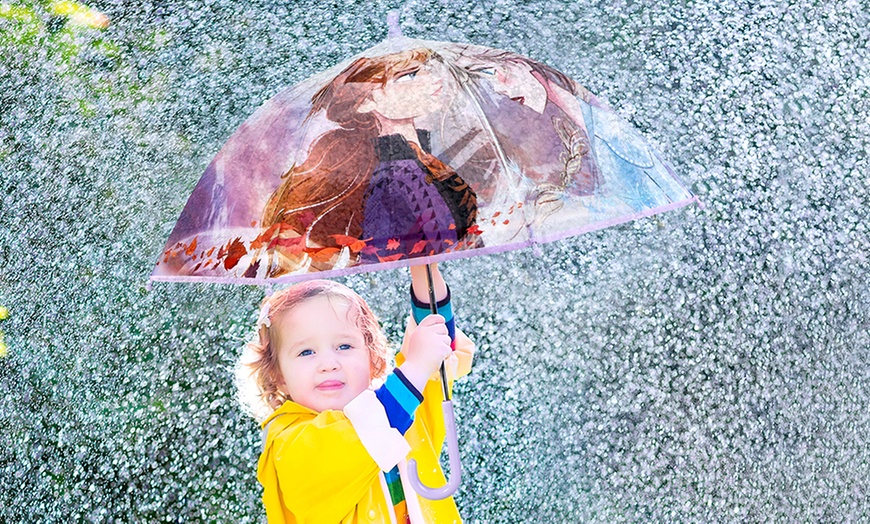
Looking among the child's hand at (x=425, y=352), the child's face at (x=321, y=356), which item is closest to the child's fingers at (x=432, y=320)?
the child's hand at (x=425, y=352)

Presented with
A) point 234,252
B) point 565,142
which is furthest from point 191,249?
point 565,142

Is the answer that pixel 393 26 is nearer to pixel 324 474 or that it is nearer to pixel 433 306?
pixel 433 306

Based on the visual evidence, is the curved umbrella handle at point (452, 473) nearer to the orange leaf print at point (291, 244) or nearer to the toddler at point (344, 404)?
the toddler at point (344, 404)

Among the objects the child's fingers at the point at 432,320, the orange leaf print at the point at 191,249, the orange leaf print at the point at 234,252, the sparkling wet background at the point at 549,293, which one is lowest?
the sparkling wet background at the point at 549,293

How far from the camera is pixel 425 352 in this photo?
1.44m

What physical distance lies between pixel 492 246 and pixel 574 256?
1059mm

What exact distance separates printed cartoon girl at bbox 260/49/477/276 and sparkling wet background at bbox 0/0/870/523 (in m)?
0.96

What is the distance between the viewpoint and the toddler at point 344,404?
1.40 meters

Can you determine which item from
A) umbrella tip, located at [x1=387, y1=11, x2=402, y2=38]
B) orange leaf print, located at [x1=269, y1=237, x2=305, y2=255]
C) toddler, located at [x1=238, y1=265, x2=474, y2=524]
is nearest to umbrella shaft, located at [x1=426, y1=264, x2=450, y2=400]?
toddler, located at [x1=238, y1=265, x2=474, y2=524]

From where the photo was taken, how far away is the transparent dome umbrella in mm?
1372

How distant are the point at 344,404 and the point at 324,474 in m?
0.13

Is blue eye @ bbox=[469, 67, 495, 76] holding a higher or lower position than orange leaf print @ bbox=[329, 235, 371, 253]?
higher

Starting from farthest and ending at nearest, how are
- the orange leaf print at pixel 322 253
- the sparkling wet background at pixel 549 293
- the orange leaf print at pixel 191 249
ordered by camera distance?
the sparkling wet background at pixel 549 293 < the orange leaf print at pixel 191 249 < the orange leaf print at pixel 322 253

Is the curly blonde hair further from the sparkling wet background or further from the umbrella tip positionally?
the sparkling wet background
